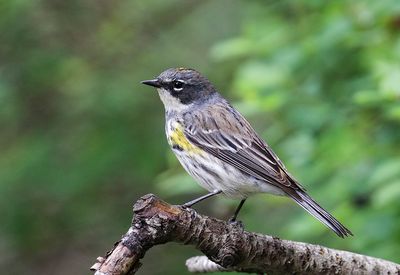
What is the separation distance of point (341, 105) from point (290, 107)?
355 mm

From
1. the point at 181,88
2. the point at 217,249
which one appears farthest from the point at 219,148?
the point at 217,249

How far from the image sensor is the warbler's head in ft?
19.4

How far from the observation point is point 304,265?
13.7 feet

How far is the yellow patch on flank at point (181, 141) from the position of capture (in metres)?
5.50

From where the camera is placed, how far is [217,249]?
12.8ft

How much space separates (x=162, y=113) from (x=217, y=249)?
176 inches

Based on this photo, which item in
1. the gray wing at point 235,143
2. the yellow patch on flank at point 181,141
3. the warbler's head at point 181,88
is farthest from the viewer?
the warbler's head at point 181,88

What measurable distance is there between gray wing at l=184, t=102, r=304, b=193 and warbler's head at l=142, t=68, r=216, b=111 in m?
0.13

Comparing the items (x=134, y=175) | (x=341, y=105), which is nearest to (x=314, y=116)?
(x=341, y=105)

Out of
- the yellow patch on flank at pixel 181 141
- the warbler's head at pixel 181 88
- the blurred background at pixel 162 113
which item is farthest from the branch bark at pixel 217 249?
the warbler's head at pixel 181 88

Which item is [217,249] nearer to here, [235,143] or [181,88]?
[235,143]

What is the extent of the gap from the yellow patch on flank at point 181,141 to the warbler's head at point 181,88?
33 cm

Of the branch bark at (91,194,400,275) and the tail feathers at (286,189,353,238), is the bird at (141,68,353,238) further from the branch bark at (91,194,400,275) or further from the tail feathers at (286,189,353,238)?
the branch bark at (91,194,400,275)

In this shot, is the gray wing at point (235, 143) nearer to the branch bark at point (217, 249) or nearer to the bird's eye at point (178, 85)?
the bird's eye at point (178, 85)
